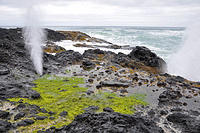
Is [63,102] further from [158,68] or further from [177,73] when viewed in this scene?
[177,73]

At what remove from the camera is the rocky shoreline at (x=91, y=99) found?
8.92m

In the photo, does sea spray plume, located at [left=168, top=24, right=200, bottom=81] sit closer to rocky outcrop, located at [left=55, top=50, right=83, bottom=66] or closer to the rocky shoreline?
the rocky shoreline

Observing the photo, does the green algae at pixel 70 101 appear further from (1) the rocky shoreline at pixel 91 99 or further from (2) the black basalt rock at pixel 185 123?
(2) the black basalt rock at pixel 185 123

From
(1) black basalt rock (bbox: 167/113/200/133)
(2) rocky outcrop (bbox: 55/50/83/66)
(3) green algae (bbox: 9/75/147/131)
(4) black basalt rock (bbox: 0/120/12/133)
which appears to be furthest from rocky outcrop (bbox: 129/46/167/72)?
(4) black basalt rock (bbox: 0/120/12/133)

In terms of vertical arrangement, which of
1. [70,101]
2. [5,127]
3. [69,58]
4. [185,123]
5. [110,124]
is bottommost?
[70,101]

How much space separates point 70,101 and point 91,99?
6.68 ft

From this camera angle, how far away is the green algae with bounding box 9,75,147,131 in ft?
36.9

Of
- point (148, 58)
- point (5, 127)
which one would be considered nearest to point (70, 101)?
point (5, 127)

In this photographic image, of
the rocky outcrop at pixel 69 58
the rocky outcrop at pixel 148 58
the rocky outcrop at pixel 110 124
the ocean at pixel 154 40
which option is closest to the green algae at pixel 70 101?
the rocky outcrop at pixel 110 124

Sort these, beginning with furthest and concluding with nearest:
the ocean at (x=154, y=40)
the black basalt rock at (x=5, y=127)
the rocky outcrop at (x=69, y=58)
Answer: the ocean at (x=154, y=40) → the rocky outcrop at (x=69, y=58) → the black basalt rock at (x=5, y=127)

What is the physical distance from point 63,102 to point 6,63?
12895 mm

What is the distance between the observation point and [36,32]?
29.4 m

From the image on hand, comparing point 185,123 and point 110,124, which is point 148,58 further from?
point 110,124

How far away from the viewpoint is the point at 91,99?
1513 centimetres
